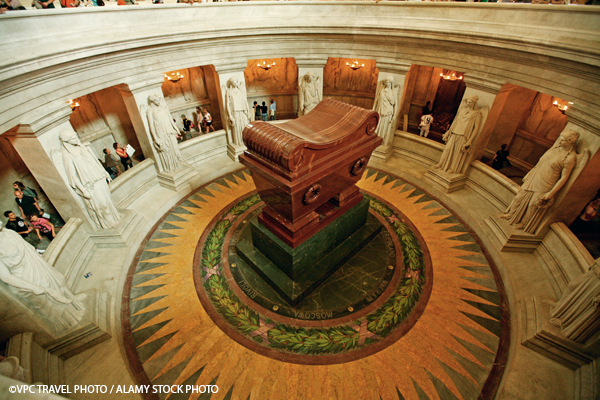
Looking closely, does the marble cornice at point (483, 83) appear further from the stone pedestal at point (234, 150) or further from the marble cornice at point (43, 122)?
the marble cornice at point (43, 122)

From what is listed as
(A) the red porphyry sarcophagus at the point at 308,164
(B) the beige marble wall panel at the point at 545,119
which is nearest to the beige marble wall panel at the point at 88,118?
(A) the red porphyry sarcophagus at the point at 308,164

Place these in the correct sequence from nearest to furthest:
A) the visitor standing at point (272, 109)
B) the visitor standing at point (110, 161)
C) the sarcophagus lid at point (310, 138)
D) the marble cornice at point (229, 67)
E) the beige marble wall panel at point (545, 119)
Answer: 1. the sarcophagus lid at point (310, 138)
2. the visitor standing at point (110, 161)
3. the beige marble wall panel at point (545, 119)
4. the marble cornice at point (229, 67)
5. the visitor standing at point (272, 109)

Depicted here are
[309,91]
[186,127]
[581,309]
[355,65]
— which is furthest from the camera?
[355,65]

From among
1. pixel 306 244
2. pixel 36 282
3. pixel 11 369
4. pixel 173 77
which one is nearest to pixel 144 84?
pixel 173 77

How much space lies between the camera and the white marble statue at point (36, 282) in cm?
303

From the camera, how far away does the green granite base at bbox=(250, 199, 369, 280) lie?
450cm

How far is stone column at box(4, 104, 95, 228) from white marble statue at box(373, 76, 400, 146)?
21.7ft

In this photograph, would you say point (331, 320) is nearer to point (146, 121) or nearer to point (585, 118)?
point (585, 118)

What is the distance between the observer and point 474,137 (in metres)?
6.27

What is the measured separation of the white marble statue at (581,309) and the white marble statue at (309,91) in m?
6.86

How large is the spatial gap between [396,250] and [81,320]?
5279 mm

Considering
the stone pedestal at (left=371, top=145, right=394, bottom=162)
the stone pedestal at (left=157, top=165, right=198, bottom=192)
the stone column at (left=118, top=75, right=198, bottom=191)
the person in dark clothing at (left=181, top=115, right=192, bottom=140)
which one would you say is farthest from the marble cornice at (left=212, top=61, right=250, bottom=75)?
the stone pedestal at (left=371, top=145, right=394, bottom=162)

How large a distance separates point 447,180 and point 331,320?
4.59m

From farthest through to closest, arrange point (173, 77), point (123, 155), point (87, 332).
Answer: point (173, 77)
point (123, 155)
point (87, 332)
